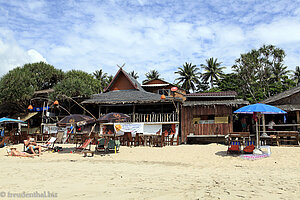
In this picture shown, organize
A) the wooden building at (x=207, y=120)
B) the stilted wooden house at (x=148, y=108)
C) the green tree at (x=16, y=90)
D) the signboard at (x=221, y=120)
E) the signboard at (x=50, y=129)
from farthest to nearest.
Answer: the green tree at (x=16, y=90) < the signboard at (x=50, y=129) < the stilted wooden house at (x=148, y=108) < the signboard at (x=221, y=120) < the wooden building at (x=207, y=120)

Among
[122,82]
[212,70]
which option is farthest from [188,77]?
[122,82]

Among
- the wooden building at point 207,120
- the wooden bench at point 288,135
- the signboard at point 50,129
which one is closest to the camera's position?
the wooden bench at point 288,135

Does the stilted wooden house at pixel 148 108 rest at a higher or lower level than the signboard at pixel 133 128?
higher

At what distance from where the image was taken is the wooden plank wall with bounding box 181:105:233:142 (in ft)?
52.4

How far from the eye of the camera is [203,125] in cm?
1630

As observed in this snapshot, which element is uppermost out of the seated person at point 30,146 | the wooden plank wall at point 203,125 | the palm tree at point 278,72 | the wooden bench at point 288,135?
the palm tree at point 278,72

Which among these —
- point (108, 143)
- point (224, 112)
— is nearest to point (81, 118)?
point (108, 143)

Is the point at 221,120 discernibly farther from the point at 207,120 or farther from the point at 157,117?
the point at 157,117

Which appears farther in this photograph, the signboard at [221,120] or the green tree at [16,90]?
the green tree at [16,90]

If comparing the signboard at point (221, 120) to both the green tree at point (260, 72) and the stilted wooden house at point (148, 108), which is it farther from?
the green tree at point (260, 72)

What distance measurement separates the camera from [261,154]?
9.58 meters

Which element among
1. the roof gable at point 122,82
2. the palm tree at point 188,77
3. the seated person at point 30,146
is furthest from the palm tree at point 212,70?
the seated person at point 30,146

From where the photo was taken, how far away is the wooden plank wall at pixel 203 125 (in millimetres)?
15984

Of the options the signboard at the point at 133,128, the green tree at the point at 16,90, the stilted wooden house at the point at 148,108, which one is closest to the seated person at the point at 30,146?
the signboard at the point at 133,128
